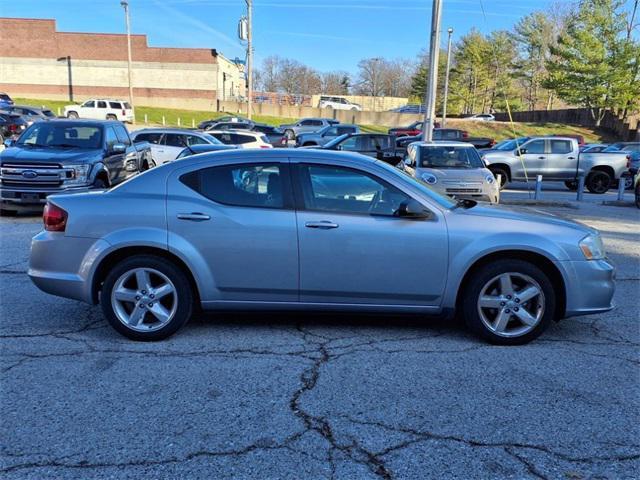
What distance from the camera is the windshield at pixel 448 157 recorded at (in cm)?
1259

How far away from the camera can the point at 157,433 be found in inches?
121

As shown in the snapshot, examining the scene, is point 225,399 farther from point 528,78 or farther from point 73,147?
point 528,78

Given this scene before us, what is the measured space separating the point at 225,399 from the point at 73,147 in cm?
874

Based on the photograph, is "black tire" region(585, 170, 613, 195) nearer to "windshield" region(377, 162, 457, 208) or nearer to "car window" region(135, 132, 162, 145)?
"car window" region(135, 132, 162, 145)

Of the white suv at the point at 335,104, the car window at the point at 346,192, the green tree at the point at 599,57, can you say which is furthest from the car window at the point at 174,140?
the white suv at the point at 335,104

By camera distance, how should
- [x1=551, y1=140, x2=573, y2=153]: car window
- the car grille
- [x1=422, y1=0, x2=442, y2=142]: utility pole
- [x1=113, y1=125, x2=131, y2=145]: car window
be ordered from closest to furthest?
the car grille, [x1=113, y1=125, x2=131, y2=145]: car window, [x1=422, y1=0, x2=442, y2=142]: utility pole, [x1=551, y1=140, x2=573, y2=153]: car window

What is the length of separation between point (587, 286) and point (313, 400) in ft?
8.04

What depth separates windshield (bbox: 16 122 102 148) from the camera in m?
10.7

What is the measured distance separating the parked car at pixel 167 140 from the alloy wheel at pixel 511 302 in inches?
511

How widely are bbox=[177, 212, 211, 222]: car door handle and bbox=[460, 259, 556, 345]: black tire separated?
220 centimetres

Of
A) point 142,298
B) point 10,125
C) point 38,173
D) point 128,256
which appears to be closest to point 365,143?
point 38,173

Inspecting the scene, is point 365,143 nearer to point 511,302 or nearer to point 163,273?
point 511,302

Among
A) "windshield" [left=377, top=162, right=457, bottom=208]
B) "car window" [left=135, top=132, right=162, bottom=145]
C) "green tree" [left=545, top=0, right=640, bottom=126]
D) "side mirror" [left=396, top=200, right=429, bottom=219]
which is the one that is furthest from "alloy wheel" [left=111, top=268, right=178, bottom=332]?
"green tree" [left=545, top=0, right=640, bottom=126]

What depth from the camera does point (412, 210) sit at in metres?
4.35
